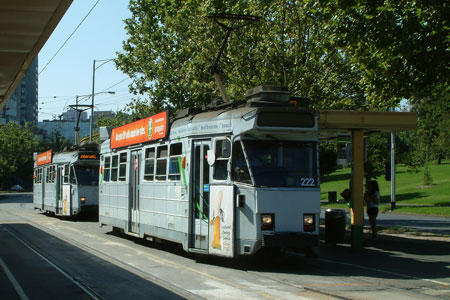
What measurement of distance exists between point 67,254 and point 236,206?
16.8 ft

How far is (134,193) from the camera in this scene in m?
17.7

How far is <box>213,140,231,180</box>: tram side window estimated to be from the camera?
12.4 meters

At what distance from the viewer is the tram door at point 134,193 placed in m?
17.4

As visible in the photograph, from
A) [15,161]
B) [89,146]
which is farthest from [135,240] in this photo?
[15,161]

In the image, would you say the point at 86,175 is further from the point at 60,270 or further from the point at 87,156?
the point at 60,270

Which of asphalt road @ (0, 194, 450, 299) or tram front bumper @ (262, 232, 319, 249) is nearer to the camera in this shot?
asphalt road @ (0, 194, 450, 299)

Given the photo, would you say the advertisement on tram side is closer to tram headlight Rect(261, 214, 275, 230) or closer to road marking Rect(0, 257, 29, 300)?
tram headlight Rect(261, 214, 275, 230)

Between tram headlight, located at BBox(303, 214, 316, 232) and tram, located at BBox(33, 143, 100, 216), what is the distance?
1655 cm

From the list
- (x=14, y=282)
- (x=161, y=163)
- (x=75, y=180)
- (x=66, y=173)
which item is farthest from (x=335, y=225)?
(x=66, y=173)

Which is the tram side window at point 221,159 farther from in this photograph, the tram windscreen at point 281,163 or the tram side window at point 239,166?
the tram windscreen at point 281,163

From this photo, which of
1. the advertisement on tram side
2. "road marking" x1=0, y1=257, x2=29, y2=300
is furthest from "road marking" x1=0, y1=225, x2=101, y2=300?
the advertisement on tram side

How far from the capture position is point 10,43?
1371 centimetres

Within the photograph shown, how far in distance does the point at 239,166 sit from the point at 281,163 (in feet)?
2.66

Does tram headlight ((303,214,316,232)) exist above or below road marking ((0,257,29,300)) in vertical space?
above
